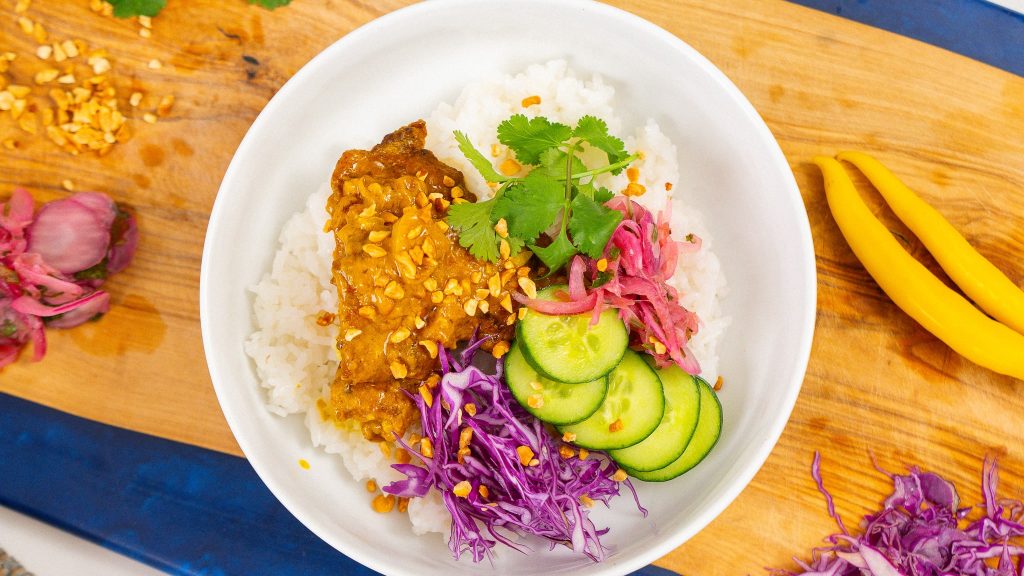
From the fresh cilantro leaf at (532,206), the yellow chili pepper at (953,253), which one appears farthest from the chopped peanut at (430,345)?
the yellow chili pepper at (953,253)

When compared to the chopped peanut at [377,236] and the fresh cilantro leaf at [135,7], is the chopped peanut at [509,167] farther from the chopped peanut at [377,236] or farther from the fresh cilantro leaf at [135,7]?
the fresh cilantro leaf at [135,7]

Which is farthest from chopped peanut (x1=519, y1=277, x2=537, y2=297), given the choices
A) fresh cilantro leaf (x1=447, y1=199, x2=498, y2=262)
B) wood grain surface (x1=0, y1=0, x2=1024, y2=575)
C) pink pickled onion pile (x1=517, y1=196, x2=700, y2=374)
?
wood grain surface (x1=0, y1=0, x2=1024, y2=575)

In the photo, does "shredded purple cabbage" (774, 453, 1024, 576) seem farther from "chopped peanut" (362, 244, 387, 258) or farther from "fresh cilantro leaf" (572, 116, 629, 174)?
"chopped peanut" (362, 244, 387, 258)

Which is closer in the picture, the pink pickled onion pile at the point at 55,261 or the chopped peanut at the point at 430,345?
the chopped peanut at the point at 430,345

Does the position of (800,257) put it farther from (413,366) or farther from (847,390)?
(413,366)

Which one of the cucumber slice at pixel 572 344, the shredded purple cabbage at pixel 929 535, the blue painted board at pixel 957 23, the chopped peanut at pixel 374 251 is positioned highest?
the blue painted board at pixel 957 23

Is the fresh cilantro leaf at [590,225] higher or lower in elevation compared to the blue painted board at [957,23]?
lower

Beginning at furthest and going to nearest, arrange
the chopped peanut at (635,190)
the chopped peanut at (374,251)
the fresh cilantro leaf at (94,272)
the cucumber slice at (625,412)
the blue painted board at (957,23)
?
the blue painted board at (957,23)
the fresh cilantro leaf at (94,272)
the chopped peanut at (635,190)
the cucumber slice at (625,412)
the chopped peanut at (374,251)

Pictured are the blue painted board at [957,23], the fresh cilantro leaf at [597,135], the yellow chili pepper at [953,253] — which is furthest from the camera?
the blue painted board at [957,23]
